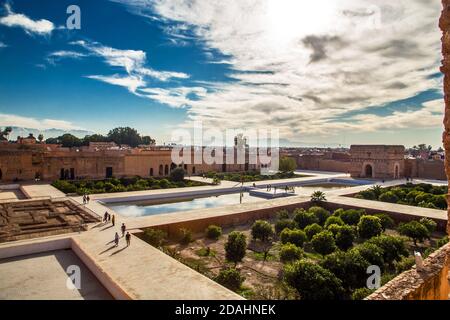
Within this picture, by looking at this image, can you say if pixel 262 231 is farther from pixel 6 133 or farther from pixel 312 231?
pixel 6 133

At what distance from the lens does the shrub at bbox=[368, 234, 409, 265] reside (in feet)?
28.3

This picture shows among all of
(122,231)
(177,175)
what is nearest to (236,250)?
(122,231)

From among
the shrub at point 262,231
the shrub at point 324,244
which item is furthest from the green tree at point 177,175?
the shrub at point 324,244

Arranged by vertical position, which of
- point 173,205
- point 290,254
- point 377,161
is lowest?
point 290,254

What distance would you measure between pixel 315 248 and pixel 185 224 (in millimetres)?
4689

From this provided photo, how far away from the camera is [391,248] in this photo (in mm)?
8672

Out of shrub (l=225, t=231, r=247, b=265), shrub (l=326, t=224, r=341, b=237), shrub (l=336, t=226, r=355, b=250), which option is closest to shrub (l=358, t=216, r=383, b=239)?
shrub (l=326, t=224, r=341, b=237)

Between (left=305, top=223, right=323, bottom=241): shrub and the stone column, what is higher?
the stone column

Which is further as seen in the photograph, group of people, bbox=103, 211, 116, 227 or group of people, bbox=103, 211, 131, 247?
group of people, bbox=103, 211, 116, 227

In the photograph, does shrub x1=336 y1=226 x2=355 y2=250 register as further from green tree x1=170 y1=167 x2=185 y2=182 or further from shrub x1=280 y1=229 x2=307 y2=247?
green tree x1=170 y1=167 x2=185 y2=182

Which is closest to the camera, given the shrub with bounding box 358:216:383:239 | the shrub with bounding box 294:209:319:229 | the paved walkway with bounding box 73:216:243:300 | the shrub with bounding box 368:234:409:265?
→ the paved walkway with bounding box 73:216:243:300

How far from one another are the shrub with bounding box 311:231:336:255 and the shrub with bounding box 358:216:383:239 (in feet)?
7.25

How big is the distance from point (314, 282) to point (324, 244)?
3.08 metres
